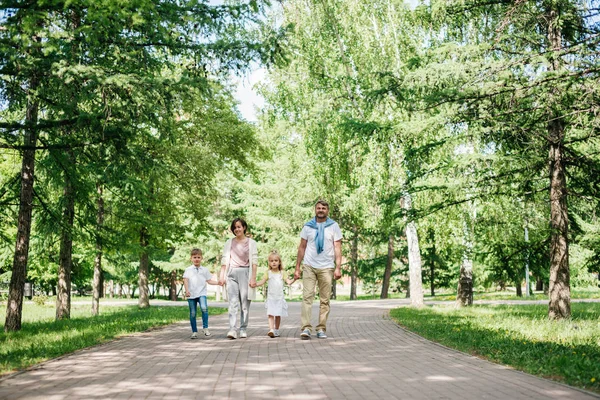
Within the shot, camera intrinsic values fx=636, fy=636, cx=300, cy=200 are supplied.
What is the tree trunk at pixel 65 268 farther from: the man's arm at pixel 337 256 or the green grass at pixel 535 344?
the green grass at pixel 535 344

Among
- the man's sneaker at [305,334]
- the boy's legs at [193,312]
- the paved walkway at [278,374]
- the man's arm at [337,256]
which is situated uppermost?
the man's arm at [337,256]

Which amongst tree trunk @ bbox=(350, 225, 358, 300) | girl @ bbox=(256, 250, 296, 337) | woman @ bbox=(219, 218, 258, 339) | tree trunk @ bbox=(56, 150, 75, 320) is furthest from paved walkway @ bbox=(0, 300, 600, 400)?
tree trunk @ bbox=(350, 225, 358, 300)

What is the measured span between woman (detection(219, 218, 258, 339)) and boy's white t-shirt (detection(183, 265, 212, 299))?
0.64 meters

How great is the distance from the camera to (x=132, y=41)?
970 centimetres

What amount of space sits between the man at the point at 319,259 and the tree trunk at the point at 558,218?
5655mm

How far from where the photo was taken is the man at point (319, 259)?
10594 mm

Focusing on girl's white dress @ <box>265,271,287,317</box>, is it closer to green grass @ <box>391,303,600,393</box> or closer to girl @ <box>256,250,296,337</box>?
girl @ <box>256,250,296,337</box>

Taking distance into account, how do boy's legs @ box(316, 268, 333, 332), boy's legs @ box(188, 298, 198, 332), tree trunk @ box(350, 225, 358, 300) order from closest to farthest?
boy's legs @ box(316, 268, 333, 332)
boy's legs @ box(188, 298, 198, 332)
tree trunk @ box(350, 225, 358, 300)

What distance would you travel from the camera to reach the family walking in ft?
34.9

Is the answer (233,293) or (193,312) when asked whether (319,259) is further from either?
(193,312)

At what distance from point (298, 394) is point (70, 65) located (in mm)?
5814

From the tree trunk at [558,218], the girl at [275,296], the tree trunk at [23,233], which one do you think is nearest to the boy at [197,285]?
the girl at [275,296]

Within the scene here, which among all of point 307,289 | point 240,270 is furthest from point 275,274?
point 307,289

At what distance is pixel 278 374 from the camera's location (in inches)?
270
